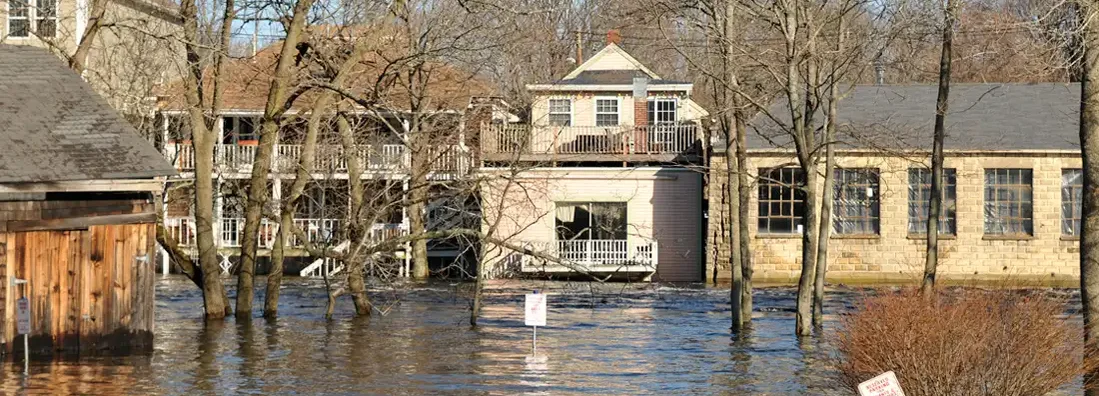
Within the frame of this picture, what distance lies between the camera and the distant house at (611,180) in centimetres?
4653

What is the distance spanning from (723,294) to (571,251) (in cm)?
657

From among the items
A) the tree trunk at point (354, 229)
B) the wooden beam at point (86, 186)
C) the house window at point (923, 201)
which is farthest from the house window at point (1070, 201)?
the wooden beam at point (86, 186)

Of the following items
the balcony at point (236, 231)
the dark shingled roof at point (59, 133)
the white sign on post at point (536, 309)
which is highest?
the dark shingled roof at point (59, 133)

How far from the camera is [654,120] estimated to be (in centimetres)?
5038

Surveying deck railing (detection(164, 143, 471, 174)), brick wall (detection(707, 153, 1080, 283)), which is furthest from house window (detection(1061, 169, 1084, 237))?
deck railing (detection(164, 143, 471, 174))

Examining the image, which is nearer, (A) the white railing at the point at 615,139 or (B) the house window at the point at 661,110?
(A) the white railing at the point at 615,139

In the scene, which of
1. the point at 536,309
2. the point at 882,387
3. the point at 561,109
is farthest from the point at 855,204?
the point at 882,387

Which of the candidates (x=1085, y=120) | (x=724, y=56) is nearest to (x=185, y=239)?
(x=724, y=56)

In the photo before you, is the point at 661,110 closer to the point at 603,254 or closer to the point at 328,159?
the point at 603,254

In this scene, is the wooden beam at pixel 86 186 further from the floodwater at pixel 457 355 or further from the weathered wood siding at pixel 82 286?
the floodwater at pixel 457 355

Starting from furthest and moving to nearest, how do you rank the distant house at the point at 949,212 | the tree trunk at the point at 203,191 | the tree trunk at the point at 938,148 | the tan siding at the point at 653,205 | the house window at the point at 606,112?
the house window at the point at 606,112 < the tan siding at the point at 653,205 < the distant house at the point at 949,212 < the tree trunk at the point at 203,191 < the tree trunk at the point at 938,148

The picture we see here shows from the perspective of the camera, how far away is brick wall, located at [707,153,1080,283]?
147ft

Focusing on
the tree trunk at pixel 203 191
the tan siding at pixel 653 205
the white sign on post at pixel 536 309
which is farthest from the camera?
the tan siding at pixel 653 205

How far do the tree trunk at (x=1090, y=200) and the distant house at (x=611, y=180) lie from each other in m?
26.0
